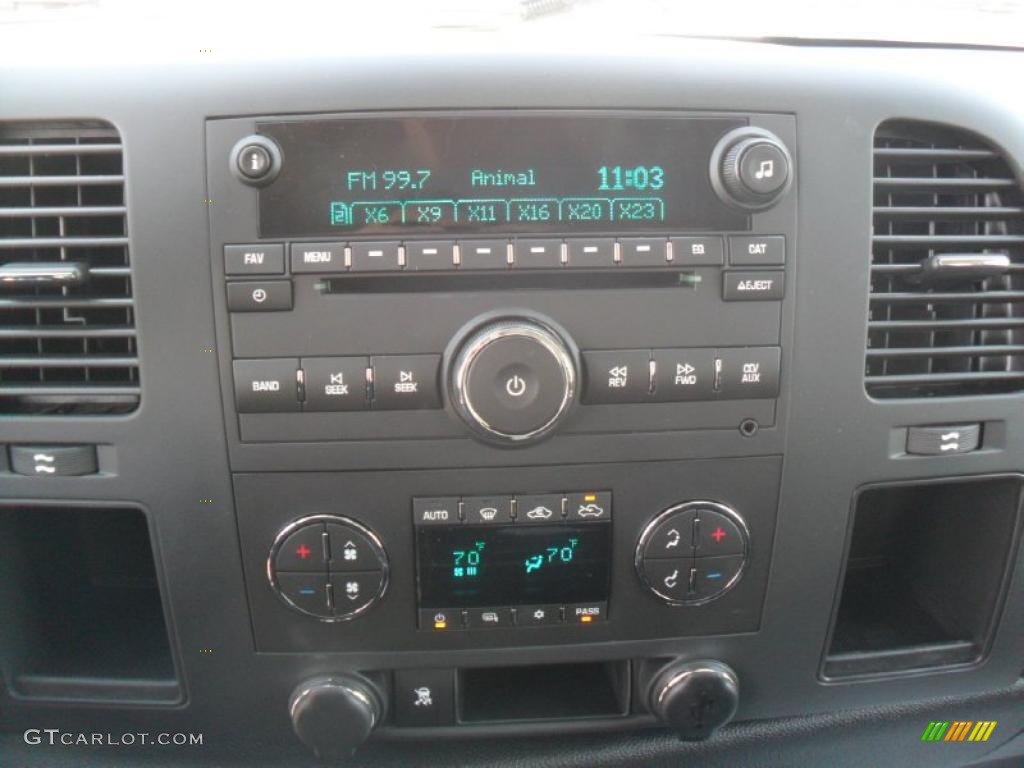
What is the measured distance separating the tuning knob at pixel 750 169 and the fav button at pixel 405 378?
0.46m

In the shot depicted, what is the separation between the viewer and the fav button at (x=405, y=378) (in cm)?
112

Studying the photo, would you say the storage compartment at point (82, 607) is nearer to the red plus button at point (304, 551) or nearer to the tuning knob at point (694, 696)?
the red plus button at point (304, 551)

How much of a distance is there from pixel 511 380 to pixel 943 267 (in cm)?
66

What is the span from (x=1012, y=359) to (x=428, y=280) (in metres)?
0.94

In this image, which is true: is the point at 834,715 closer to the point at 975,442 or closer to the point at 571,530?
the point at 975,442

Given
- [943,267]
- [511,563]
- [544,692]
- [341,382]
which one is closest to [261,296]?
[341,382]

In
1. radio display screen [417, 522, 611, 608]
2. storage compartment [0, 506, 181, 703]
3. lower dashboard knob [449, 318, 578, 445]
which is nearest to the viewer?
lower dashboard knob [449, 318, 578, 445]

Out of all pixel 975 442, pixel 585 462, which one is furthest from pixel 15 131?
pixel 975 442

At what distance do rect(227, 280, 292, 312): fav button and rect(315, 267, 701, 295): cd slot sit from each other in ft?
0.15

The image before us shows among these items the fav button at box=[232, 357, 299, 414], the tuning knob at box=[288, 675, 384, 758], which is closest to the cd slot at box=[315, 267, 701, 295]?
the fav button at box=[232, 357, 299, 414]

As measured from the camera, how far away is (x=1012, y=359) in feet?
4.31

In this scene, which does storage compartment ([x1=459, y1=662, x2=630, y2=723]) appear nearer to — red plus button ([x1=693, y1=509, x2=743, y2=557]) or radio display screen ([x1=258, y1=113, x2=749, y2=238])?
red plus button ([x1=693, y1=509, x2=743, y2=557])

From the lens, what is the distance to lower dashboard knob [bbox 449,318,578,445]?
1088 millimetres

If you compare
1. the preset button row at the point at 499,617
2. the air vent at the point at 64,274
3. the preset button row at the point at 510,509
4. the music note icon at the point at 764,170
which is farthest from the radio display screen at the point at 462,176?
the preset button row at the point at 499,617
